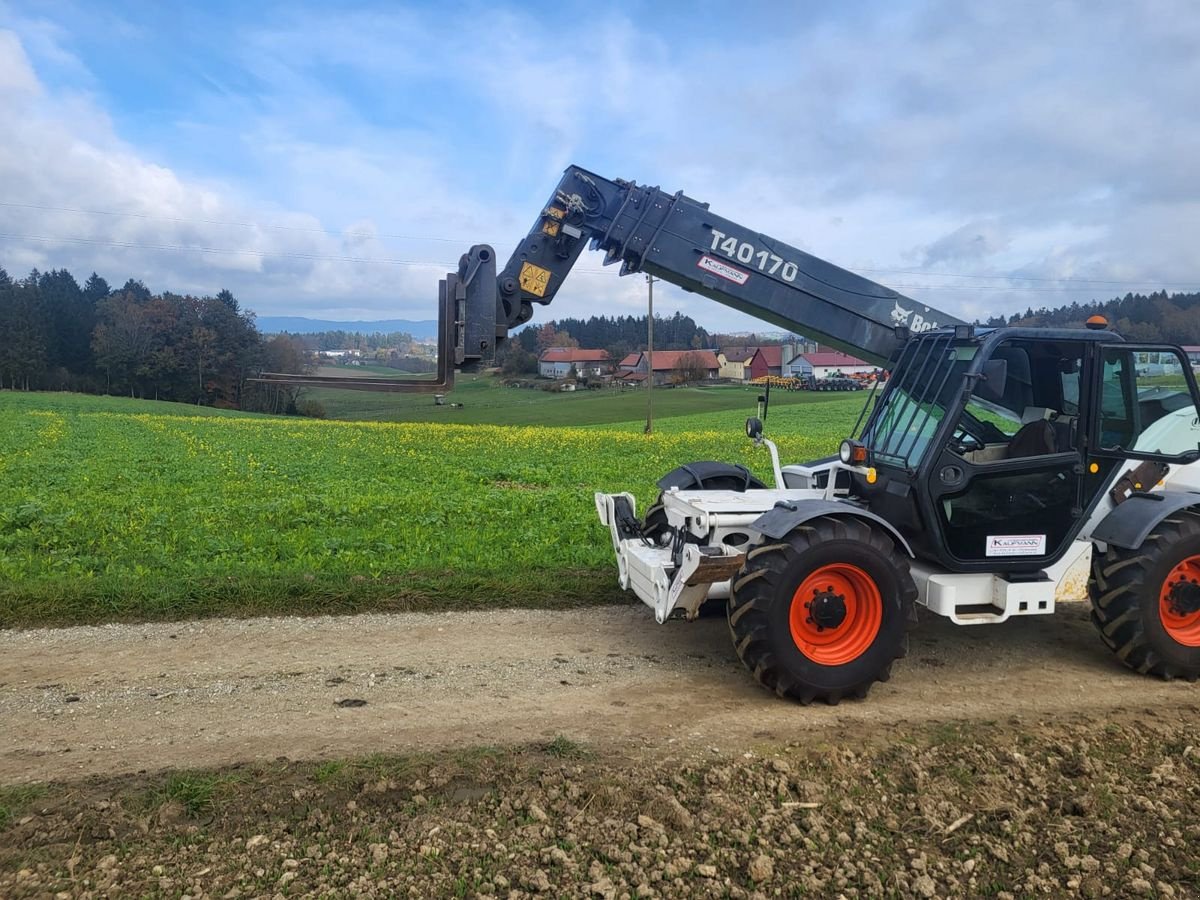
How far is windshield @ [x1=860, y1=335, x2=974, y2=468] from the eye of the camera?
600 cm

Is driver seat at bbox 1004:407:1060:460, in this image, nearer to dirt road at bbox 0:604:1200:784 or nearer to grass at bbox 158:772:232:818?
dirt road at bbox 0:604:1200:784

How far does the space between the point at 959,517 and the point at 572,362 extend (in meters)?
48.9

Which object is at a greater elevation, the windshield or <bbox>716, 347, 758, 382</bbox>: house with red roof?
<bbox>716, 347, 758, 382</bbox>: house with red roof

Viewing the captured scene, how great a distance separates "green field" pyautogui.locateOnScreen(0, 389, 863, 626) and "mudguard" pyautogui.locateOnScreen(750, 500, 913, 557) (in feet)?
8.22

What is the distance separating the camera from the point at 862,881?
3.52 m

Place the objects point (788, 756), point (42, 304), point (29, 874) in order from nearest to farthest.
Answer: point (29, 874) → point (788, 756) → point (42, 304)

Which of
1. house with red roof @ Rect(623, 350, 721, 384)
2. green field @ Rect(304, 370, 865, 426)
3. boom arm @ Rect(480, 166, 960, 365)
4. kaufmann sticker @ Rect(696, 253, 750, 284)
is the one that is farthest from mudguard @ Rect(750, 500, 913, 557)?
house with red roof @ Rect(623, 350, 721, 384)

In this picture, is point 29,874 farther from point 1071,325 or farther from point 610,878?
point 1071,325

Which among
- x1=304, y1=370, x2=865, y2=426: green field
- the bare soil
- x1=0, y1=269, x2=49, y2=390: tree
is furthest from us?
x1=0, y1=269, x2=49, y2=390: tree

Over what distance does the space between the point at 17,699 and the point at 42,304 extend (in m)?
84.0

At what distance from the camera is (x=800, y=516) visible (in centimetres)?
547

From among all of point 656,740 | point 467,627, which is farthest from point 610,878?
point 467,627

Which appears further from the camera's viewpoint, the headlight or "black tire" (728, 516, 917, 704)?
the headlight

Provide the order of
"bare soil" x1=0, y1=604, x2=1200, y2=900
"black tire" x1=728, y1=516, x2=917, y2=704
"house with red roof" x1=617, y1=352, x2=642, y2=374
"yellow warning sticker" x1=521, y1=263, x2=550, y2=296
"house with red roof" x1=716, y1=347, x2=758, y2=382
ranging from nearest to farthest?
"bare soil" x1=0, y1=604, x2=1200, y2=900
"black tire" x1=728, y1=516, x2=917, y2=704
"yellow warning sticker" x1=521, y1=263, x2=550, y2=296
"house with red roof" x1=716, y1=347, x2=758, y2=382
"house with red roof" x1=617, y1=352, x2=642, y2=374
